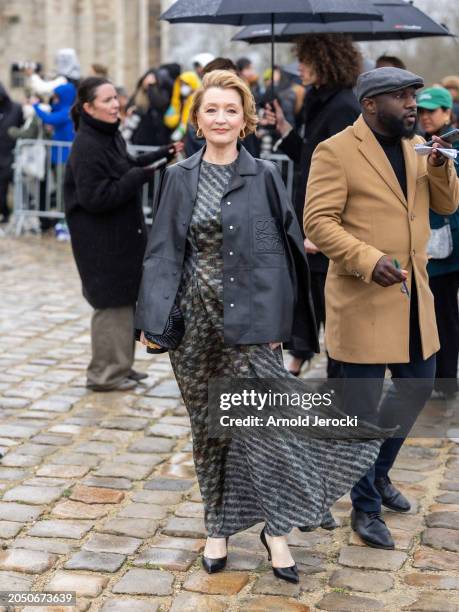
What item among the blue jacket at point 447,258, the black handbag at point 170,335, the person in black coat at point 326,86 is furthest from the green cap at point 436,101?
the black handbag at point 170,335

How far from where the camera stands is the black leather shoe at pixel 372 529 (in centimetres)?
495

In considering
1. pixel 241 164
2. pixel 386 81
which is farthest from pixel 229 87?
pixel 386 81

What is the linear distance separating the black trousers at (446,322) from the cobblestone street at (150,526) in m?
0.74

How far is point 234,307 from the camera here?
450 centimetres

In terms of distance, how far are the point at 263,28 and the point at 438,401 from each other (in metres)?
3.14

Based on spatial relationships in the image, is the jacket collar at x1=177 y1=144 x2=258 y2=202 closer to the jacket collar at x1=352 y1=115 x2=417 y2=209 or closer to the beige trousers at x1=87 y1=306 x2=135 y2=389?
the jacket collar at x1=352 y1=115 x2=417 y2=209

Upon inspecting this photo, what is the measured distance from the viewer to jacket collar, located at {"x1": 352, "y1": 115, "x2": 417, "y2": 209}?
4855 mm

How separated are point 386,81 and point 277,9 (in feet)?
7.52

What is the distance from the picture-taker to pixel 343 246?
4.75 m

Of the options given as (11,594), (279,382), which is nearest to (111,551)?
(11,594)

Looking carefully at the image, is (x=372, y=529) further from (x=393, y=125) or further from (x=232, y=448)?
(x=393, y=125)

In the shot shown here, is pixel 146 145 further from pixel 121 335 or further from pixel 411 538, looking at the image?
pixel 411 538

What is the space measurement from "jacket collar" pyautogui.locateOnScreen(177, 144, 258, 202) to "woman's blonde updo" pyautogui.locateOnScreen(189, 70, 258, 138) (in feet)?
0.45

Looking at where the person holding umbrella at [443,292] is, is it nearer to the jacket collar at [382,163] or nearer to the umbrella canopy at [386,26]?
the umbrella canopy at [386,26]
